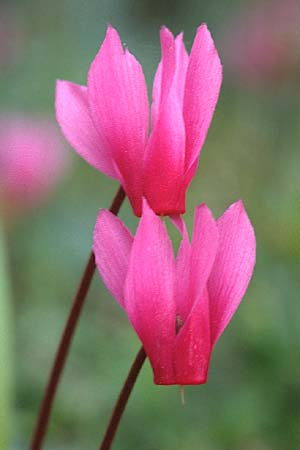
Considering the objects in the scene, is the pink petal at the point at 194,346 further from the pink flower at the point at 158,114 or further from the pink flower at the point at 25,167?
the pink flower at the point at 25,167

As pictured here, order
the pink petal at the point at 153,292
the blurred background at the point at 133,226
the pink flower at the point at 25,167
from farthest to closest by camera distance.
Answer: the pink flower at the point at 25,167
the blurred background at the point at 133,226
the pink petal at the point at 153,292

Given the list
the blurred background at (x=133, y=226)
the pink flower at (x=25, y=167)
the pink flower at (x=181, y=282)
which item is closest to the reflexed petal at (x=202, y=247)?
the pink flower at (x=181, y=282)

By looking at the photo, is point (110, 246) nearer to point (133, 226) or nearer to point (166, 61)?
point (166, 61)

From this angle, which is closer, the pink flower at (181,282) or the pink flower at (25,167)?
the pink flower at (181,282)

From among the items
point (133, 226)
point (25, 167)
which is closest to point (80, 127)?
point (25, 167)

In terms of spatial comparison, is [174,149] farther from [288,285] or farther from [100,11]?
[100,11]

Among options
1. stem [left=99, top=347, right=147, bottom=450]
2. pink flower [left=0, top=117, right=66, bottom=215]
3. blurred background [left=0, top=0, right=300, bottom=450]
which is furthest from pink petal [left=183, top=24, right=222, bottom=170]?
pink flower [left=0, top=117, right=66, bottom=215]
